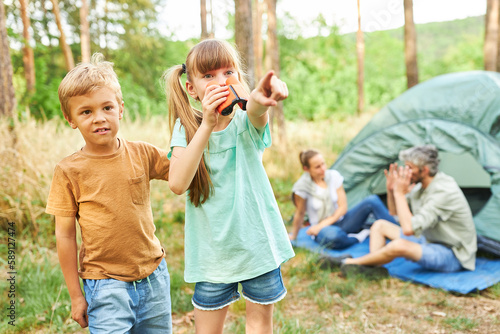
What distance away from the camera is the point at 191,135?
148 centimetres

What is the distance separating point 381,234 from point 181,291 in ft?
5.84

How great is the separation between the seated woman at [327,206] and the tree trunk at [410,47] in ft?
17.5

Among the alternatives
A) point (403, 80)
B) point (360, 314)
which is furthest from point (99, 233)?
point (403, 80)

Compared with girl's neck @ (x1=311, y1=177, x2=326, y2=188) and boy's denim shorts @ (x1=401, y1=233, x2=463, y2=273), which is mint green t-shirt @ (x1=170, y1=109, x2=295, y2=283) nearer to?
boy's denim shorts @ (x1=401, y1=233, x2=463, y2=273)

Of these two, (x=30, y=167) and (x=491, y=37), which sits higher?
(x=491, y=37)

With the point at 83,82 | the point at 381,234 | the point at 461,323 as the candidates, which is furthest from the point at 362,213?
the point at 83,82

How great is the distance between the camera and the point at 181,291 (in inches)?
121

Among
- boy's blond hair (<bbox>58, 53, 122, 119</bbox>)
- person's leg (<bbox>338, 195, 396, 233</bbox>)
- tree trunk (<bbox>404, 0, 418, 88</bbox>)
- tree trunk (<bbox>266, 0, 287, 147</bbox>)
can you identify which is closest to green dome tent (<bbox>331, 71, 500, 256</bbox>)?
person's leg (<bbox>338, 195, 396, 233</bbox>)

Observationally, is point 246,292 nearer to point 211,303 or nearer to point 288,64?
point 211,303

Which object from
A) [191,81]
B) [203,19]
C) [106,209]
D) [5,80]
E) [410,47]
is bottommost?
[106,209]

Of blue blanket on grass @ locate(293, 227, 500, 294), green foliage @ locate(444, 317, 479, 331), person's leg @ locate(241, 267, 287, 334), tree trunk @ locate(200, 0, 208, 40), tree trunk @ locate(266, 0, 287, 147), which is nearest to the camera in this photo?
person's leg @ locate(241, 267, 287, 334)

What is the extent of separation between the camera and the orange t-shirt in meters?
1.45

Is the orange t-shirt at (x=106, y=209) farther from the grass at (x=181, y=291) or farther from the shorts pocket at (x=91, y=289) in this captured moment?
the grass at (x=181, y=291)

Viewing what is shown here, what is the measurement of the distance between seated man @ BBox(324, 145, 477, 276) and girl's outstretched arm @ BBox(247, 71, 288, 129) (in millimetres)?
2337
